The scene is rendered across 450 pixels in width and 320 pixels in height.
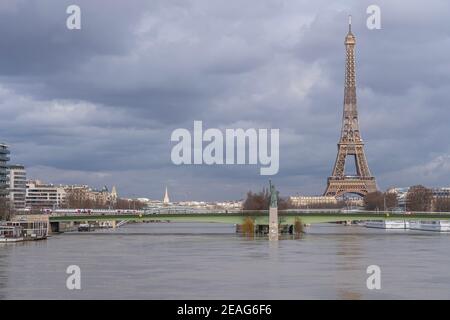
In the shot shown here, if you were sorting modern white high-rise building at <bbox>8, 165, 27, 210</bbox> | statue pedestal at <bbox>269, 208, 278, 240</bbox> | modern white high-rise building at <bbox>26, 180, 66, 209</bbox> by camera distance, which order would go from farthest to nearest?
modern white high-rise building at <bbox>26, 180, 66, 209</bbox>, modern white high-rise building at <bbox>8, 165, 27, 210</bbox>, statue pedestal at <bbox>269, 208, 278, 240</bbox>

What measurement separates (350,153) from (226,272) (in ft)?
302

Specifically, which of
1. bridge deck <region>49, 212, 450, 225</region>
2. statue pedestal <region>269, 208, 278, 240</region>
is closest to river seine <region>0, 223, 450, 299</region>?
statue pedestal <region>269, 208, 278, 240</region>

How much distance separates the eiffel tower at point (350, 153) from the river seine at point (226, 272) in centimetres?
7095

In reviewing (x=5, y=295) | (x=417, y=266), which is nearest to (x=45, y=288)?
(x=5, y=295)

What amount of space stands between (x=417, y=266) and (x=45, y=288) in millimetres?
17314

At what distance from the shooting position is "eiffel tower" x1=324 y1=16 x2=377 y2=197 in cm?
Answer: 12425

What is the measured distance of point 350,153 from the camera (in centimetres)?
12575

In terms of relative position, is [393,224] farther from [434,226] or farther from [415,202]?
[415,202]

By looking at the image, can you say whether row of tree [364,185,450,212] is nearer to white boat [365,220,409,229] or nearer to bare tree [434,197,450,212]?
bare tree [434,197,450,212]

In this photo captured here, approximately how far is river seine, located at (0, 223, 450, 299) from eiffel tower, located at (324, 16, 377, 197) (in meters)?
70.9

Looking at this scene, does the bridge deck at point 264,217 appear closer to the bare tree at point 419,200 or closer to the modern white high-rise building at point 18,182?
the bare tree at point 419,200

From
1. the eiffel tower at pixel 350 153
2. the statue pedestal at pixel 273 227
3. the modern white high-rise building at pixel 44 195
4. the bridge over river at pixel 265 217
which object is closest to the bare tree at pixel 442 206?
the eiffel tower at pixel 350 153
